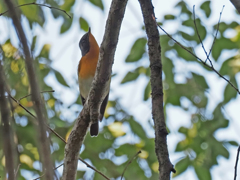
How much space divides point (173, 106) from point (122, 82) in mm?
654

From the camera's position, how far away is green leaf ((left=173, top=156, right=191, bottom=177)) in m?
3.97

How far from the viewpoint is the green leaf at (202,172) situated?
3952 millimetres

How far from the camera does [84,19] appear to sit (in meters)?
4.62

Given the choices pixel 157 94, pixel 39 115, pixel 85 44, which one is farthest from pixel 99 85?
pixel 85 44

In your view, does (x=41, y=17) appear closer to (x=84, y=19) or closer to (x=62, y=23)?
(x=62, y=23)

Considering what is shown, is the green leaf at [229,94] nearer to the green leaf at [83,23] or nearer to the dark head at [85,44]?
the green leaf at [83,23]

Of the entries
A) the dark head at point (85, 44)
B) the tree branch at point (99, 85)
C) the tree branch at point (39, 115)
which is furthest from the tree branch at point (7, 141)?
the dark head at point (85, 44)

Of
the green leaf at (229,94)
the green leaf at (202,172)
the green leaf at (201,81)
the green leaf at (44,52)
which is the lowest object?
the green leaf at (202,172)

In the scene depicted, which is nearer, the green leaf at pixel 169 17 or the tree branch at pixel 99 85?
the tree branch at pixel 99 85

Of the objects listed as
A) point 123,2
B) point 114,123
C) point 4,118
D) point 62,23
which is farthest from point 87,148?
point 4,118

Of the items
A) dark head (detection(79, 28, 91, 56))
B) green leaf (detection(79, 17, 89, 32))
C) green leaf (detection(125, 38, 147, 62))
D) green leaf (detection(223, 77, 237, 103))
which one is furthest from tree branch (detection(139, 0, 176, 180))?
dark head (detection(79, 28, 91, 56))

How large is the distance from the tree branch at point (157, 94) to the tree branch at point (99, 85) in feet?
0.94

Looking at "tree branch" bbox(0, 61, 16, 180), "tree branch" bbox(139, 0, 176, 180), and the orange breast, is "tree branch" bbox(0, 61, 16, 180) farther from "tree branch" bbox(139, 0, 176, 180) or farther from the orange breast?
the orange breast

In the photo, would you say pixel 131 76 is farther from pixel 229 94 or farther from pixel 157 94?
pixel 157 94
